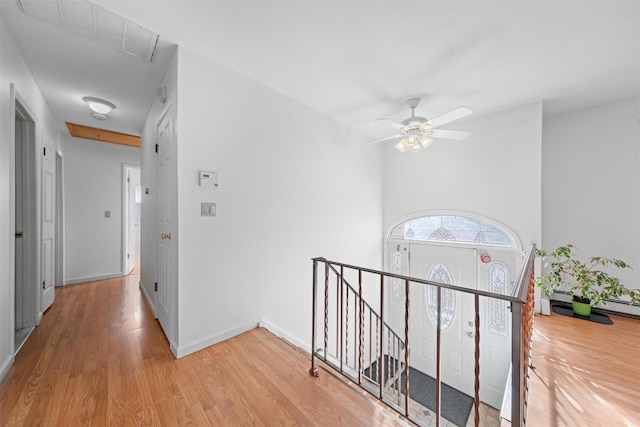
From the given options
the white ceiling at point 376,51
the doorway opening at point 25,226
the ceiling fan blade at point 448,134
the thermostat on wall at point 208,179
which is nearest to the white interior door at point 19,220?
the doorway opening at point 25,226

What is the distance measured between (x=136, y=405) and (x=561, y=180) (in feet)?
16.6

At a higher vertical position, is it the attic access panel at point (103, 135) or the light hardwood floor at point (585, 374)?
the attic access panel at point (103, 135)

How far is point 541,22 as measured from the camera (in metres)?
1.83

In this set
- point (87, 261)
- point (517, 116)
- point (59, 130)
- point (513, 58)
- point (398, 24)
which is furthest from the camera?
point (87, 261)

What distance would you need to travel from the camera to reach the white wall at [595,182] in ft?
9.70

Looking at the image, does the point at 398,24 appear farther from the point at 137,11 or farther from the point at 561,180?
the point at 561,180

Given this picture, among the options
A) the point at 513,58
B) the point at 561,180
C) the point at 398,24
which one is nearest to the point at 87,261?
the point at 398,24

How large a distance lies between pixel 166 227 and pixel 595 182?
5068 mm

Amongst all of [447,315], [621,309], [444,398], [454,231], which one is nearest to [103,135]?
[454,231]

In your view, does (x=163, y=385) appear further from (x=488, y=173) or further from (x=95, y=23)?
(x=488, y=173)

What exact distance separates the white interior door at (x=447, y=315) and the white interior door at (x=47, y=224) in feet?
15.8

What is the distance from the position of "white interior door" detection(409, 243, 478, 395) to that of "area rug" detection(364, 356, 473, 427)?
9cm

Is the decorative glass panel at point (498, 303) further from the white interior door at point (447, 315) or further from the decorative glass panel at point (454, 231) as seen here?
the decorative glass panel at point (454, 231)

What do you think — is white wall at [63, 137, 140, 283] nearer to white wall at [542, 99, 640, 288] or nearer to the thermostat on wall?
the thermostat on wall
